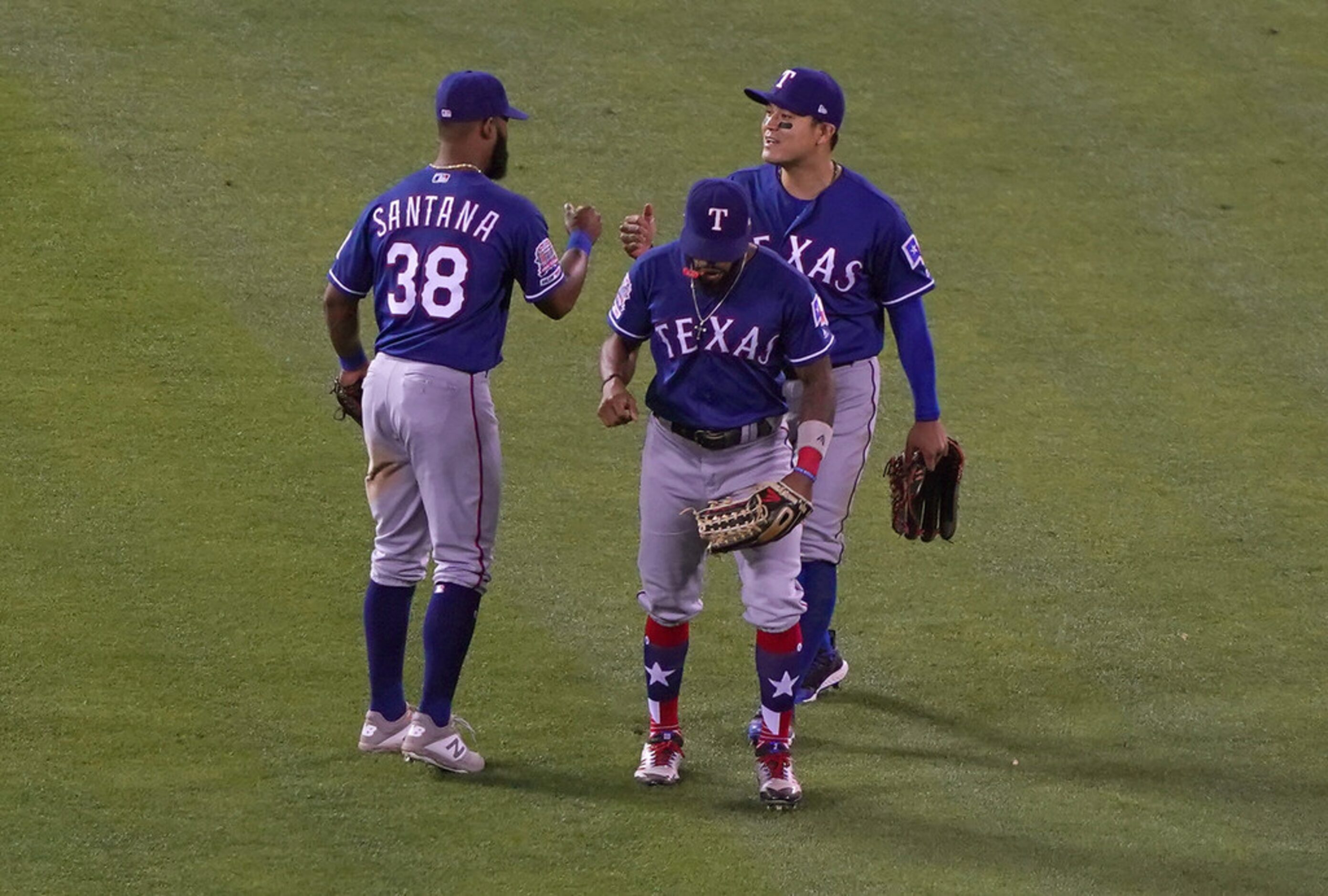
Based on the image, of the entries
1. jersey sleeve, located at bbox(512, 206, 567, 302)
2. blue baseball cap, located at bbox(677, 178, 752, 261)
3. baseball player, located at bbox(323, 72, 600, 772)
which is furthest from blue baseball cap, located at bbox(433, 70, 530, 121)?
blue baseball cap, located at bbox(677, 178, 752, 261)

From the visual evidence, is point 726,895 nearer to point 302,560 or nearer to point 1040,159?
point 302,560

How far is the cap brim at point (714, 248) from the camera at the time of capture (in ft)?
17.4

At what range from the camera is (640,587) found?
23.3 feet

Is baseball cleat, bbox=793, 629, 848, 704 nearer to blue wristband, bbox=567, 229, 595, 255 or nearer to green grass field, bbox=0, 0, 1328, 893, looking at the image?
green grass field, bbox=0, 0, 1328, 893

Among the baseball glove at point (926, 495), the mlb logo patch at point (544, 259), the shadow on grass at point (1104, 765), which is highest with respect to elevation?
the mlb logo patch at point (544, 259)

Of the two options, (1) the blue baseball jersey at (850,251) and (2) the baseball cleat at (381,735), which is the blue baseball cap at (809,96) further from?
(2) the baseball cleat at (381,735)

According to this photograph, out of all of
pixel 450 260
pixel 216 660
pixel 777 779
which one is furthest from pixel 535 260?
pixel 216 660

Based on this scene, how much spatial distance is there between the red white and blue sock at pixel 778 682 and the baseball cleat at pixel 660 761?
0.29 meters

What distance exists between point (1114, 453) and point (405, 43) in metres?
4.92

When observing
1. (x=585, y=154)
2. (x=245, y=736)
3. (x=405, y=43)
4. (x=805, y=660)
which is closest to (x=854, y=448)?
(x=805, y=660)

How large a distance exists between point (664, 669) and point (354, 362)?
51.4 inches

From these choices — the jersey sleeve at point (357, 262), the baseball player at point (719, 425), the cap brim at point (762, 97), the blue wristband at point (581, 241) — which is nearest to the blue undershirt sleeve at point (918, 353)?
the baseball player at point (719, 425)

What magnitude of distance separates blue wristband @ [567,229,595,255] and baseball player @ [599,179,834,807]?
305 mm

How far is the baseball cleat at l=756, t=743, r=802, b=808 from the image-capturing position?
5648mm
